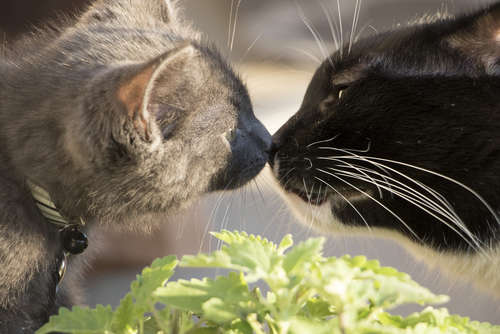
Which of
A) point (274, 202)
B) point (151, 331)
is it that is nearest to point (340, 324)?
point (151, 331)

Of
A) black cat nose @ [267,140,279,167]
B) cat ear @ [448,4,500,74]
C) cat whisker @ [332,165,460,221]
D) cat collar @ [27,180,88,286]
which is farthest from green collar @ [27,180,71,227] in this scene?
cat ear @ [448,4,500,74]

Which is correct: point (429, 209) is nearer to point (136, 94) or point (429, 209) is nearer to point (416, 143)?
point (416, 143)

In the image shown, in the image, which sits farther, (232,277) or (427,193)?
(427,193)

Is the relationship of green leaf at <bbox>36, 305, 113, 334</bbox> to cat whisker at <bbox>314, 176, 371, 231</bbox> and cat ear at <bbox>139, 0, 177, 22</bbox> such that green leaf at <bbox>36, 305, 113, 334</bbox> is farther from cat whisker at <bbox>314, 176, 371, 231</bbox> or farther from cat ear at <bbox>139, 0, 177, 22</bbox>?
cat ear at <bbox>139, 0, 177, 22</bbox>

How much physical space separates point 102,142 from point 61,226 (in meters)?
0.21

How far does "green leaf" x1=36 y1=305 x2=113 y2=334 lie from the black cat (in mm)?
480

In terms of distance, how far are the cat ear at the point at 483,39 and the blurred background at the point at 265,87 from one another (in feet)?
0.66

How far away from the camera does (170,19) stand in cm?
105

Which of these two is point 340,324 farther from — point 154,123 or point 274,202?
point 274,202

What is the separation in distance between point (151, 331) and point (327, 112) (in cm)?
54

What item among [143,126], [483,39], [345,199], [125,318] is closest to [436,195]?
[345,199]

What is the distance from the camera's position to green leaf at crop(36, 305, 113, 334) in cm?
39

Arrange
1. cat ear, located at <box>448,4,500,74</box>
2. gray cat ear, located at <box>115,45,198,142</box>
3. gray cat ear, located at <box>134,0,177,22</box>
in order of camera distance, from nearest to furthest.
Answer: gray cat ear, located at <box>115,45,198,142</box>
cat ear, located at <box>448,4,500,74</box>
gray cat ear, located at <box>134,0,177,22</box>

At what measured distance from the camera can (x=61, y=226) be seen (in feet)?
2.79
